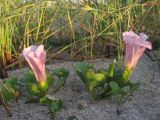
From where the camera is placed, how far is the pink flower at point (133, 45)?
162 centimetres

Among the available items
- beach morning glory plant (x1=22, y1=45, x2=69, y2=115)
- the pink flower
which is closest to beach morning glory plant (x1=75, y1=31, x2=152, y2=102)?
the pink flower

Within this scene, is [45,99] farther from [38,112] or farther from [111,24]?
[111,24]

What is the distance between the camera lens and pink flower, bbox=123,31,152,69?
162 cm

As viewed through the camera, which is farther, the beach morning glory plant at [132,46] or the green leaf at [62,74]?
the green leaf at [62,74]

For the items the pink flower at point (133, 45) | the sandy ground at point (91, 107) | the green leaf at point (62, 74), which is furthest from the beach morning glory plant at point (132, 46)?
the green leaf at point (62, 74)

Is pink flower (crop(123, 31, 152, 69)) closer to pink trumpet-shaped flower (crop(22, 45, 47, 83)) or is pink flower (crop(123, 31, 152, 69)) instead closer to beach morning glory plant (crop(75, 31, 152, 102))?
beach morning glory plant (crop(75, 31, 152, 102))

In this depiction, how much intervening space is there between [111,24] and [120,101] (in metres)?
0.51

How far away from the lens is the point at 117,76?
1.72 meters

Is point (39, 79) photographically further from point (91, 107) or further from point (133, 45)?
point (133, 45)

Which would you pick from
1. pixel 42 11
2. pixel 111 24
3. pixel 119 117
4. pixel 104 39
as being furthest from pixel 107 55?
pixel 119 117

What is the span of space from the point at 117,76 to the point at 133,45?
0.14 m

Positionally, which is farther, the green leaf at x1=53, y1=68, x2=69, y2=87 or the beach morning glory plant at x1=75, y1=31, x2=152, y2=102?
the green leaf at x1=53, y1=68, x2=69, y2=87

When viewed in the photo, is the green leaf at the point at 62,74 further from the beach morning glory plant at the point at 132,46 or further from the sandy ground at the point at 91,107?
the beach morning glory plant at the point at 132,46

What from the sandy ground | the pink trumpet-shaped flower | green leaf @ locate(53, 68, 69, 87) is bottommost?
the sandy ground
